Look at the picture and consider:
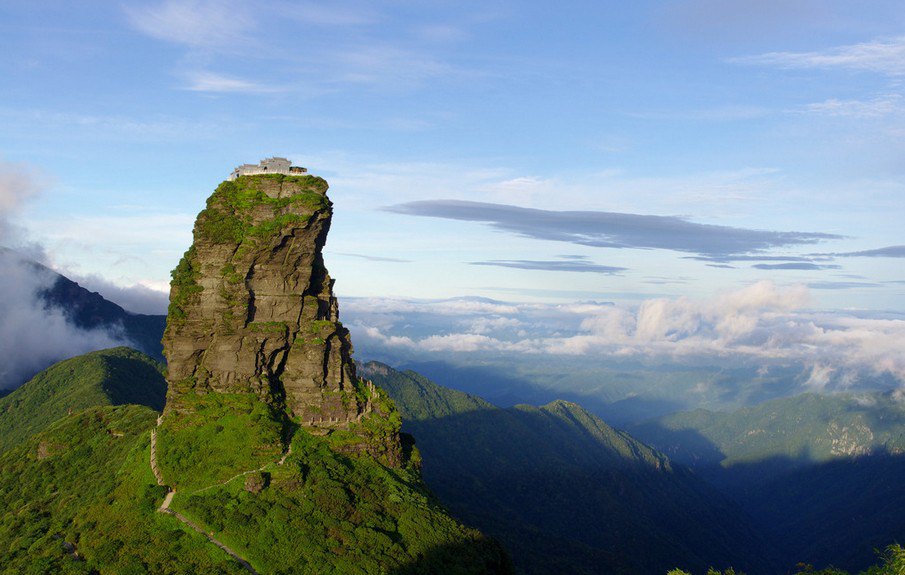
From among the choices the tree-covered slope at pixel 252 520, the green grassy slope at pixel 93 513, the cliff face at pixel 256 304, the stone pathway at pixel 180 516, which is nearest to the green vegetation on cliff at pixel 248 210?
the cliff face at pixel 256 304

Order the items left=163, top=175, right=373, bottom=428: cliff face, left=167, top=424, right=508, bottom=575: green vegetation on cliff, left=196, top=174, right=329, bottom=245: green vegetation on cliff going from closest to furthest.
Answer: left=167, top=424, right=508, bottom=575: green vegetation on cliff, left=196, top=174, right=329, bottom=245: green vegetation on cliff, left=163, top=175, right=373, bottom=428: cliff face

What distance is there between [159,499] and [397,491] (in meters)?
30.9

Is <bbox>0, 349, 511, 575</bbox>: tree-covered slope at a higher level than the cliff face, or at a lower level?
lower

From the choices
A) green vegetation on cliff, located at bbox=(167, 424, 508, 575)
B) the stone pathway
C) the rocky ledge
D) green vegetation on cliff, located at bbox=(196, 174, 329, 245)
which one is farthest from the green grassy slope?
green vegetation on cliff, located at bbox=(196, 174, 329, 245)

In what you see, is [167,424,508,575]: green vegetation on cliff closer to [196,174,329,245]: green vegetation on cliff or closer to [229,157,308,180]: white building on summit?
[196,174,329,245]: green vegetation on cliff

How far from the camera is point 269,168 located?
112 m

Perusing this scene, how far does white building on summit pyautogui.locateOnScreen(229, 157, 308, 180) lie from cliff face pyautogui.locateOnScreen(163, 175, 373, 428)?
4.19 meters

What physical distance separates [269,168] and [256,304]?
71.9ft

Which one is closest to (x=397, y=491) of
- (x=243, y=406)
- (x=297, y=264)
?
(x=243, y=406)

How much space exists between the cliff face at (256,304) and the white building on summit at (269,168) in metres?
4.19

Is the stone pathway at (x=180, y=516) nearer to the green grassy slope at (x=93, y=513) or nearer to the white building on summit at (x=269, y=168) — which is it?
the green grassy slope at (x=93, y=513)

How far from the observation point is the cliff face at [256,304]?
103 m

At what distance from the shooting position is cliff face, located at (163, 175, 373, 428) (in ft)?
339

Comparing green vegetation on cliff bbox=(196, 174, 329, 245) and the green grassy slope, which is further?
green vegetation on cliff bbox=(196, 174, 329, 245)
